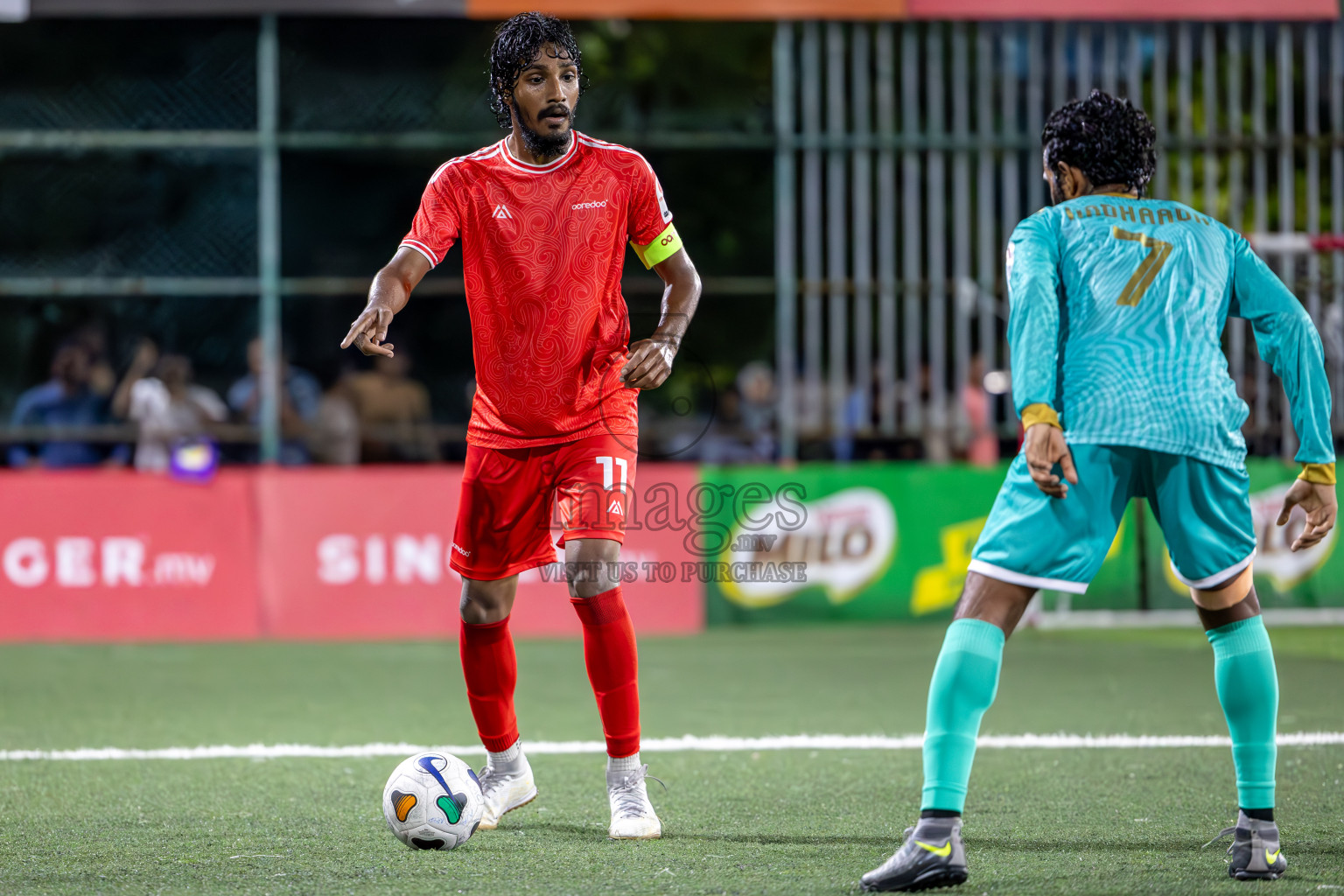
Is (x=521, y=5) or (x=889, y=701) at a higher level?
(x=521, y=5)

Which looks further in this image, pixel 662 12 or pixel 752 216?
pixel 752 216

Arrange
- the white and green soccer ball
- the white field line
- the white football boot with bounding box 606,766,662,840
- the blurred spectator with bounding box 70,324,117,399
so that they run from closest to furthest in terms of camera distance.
Answer: 1. the white and green soccer ball
2. the white football boot with bounding box 606,766,662,840
3. the white field line
4. the blurred spectator with bounding box 70,324,117,399

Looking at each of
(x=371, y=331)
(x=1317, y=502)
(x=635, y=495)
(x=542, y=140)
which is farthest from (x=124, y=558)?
(x=1317, y=502)

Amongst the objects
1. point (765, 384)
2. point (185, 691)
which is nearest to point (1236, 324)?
point (765, 384)

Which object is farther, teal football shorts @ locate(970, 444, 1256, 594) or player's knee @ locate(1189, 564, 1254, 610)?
player's knee @ locate(1189, 564, 1254, 610)

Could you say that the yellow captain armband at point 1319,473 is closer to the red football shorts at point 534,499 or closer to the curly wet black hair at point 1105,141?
the curly wet black hair at point 1105,141

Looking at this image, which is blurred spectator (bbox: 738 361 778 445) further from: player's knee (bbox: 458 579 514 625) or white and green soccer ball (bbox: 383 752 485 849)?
white and green soccer ball (bbox: 383 752 485 849)

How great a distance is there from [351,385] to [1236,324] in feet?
22.0

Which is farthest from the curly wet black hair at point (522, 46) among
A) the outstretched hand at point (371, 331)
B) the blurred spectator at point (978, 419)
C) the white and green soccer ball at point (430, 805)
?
the blurred spectator at point (978, 419)

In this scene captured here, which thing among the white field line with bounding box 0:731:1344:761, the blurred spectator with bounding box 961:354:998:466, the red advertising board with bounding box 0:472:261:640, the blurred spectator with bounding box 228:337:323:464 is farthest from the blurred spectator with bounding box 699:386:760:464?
the white field line with bounding box 0:731:1344:761

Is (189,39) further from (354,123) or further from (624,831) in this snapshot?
(624,831)

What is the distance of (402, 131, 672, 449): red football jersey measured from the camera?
15.7 feet

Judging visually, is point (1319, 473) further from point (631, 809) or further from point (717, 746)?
point (717, 746)

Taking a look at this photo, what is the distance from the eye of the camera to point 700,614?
36.9ft
